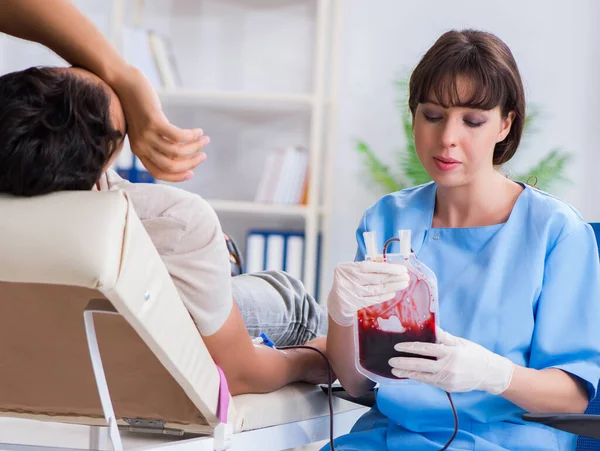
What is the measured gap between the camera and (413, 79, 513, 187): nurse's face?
1399 millimetres

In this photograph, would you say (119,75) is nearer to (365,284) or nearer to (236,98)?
(365,284)

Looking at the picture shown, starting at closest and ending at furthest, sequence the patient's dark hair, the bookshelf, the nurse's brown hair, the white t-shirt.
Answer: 1. the patient's dark hair
2. the white t-shirt
3. the nurse's brown hair
4. the bookshelf

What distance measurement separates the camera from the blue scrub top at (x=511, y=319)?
4.33 ft

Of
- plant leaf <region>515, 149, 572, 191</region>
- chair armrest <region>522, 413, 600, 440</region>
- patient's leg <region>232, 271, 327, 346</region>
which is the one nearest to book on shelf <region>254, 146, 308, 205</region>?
plant leaf <region>515, 149, 572, 191</region>

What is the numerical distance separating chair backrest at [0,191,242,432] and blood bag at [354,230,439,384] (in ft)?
0.76

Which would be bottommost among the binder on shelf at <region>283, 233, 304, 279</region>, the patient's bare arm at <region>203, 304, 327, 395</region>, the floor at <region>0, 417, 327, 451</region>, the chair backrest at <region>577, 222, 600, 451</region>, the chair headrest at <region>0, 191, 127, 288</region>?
the binder on shelf at <region>283, 233, 304, 279</region>

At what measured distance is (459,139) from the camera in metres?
1.40

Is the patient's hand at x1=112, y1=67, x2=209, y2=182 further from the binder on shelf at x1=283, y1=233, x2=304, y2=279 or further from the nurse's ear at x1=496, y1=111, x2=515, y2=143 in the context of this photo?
the binder on shelf at x1=283, y1=233, x2=304, y2=279

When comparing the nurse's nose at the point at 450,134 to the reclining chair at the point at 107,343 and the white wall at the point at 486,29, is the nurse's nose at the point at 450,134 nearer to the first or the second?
the reclining chair at the point at 107,343

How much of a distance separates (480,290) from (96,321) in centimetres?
63

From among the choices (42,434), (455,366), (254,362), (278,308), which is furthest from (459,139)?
(42,434)

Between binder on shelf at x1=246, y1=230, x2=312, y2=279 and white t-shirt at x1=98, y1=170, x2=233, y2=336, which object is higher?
white t-shirt at x1=98, y1=170, x2=233, y2=336

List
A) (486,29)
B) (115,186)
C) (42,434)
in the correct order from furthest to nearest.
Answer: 1. (486,29)
2. (42,434)
3. (115,186)

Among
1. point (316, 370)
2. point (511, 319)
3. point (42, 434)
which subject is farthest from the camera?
point (42, 434)
